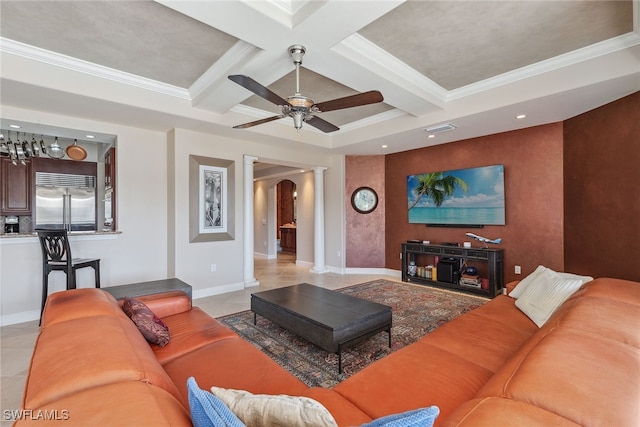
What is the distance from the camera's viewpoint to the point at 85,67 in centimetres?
310

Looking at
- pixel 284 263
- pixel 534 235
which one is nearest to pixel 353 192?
pixel 284 263

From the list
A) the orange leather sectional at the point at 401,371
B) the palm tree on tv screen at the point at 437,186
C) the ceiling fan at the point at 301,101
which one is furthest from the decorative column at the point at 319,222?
the orange leather sectional at the point at 401,371

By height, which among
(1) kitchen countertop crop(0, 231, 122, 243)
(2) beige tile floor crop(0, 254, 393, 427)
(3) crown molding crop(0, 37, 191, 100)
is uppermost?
(3) crown molding crop(0, 37, 191, 100)

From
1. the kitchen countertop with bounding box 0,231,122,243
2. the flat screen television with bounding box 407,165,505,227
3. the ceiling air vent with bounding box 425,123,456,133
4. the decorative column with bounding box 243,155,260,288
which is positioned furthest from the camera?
the decorative column with bounding box 243,155,260,288

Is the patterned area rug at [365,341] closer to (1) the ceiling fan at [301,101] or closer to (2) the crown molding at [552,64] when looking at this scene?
(1) the ceiling fan at [301,101]

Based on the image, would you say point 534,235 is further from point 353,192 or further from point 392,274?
point 353,192

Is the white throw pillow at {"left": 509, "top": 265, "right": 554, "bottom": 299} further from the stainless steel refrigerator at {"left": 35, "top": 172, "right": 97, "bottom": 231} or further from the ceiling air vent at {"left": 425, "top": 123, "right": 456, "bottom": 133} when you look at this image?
the stainless steel refrigerator at {"left": 35, "top": 172, "right": 97, "bottom": 231}

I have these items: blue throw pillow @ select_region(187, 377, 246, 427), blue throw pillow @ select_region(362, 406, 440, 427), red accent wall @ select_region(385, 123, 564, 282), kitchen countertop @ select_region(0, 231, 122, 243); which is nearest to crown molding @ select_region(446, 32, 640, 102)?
red accent wall @ select_region(385, 123, 564, 282)

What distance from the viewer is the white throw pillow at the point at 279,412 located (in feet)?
2.68

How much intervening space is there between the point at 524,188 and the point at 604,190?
1059 mm

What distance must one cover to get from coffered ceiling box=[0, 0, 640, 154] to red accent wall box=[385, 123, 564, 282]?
1.39 ft

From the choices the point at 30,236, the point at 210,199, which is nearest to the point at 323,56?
the point at 210,199

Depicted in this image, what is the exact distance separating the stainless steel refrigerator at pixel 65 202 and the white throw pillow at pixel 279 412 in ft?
21.8

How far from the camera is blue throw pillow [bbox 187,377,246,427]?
700 millimetres
